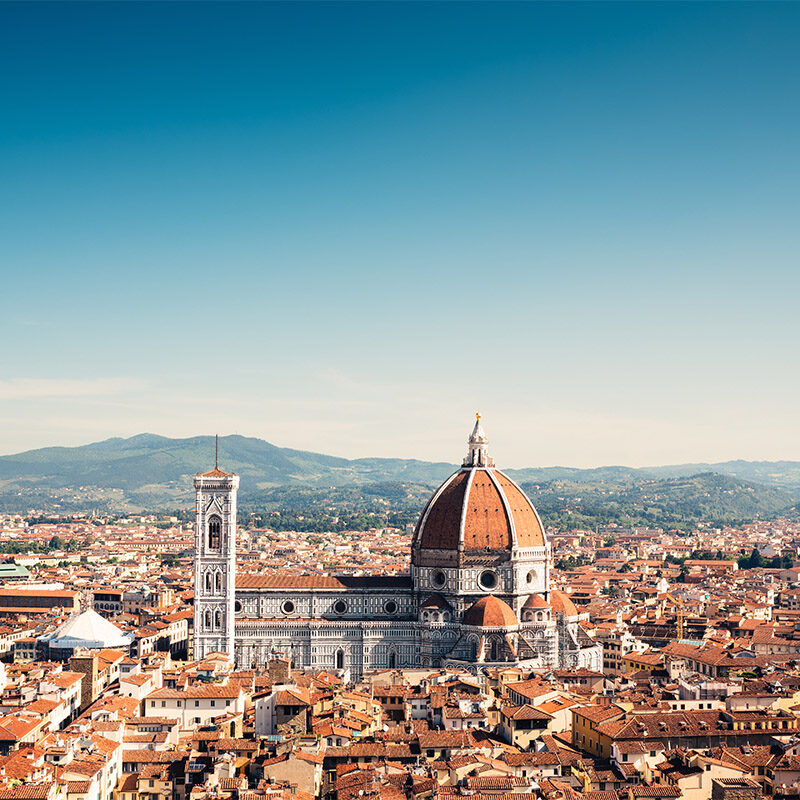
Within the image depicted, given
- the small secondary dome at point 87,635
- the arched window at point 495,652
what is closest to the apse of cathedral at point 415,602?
the arched window at point 495,652

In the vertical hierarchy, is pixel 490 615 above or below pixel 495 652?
above

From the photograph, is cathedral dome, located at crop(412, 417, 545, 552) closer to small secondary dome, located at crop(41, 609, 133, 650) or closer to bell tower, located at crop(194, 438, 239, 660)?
bell tower, located at crop(194, 438, 239, 660)

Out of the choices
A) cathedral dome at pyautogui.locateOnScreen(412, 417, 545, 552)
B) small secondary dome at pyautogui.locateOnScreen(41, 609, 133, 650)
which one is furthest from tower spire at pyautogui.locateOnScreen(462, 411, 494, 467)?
small secondary dome at pyautogui.locateOnScreen(41, 609, 133, 650)

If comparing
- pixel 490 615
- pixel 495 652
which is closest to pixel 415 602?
pixel 490 615

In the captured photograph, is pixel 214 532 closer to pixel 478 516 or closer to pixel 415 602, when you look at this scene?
pixel 415 602

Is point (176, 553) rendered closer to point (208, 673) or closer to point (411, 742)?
point (208, 673)

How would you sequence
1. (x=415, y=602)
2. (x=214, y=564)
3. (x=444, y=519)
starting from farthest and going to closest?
(x=444, y=519)
(x=415, y=602)
(x=214, y=564)
